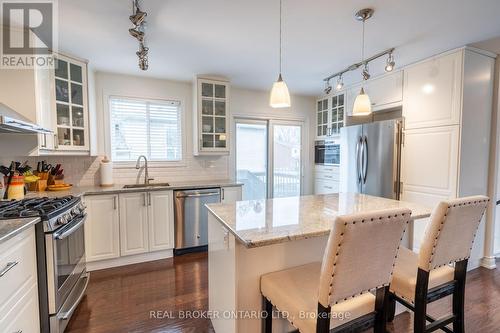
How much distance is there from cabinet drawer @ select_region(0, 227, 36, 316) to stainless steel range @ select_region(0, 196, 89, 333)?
0.21 ft

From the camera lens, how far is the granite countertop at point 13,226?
1.25m

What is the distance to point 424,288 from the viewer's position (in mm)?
1295

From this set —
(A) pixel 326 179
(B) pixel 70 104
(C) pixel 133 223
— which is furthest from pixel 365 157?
(B) pixel 70 104

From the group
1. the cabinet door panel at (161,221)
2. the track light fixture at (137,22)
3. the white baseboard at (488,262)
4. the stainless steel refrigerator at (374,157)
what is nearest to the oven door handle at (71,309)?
the cabinet door panel at (161,221)

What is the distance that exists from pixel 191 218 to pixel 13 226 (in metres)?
1.94

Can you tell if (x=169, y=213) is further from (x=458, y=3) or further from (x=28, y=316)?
(x=458, y=3)

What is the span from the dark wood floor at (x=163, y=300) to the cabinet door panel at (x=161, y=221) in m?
0.25

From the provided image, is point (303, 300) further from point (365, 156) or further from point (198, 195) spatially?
point (365, 156)

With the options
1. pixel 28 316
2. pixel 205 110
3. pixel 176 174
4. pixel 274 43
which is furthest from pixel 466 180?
pixel 28 316

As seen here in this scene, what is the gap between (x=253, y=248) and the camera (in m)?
1.39

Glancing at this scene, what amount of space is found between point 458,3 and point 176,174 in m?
3.53

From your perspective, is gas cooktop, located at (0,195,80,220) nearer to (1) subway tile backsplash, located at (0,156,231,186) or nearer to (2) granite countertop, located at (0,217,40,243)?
(2) granite countertop, located at (0,217,40,243)

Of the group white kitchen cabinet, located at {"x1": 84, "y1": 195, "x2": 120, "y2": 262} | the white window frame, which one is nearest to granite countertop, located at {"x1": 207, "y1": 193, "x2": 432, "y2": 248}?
white kitchen cabinet, located at {"x1": 84, "y1": 195, "x2": 120, "y2": 262}

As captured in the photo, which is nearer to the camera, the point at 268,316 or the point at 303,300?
the point at 303,300
